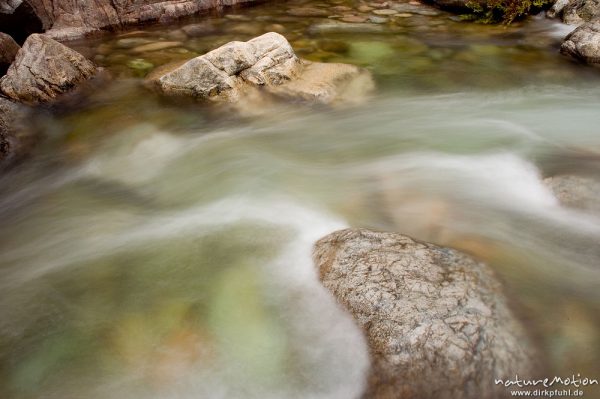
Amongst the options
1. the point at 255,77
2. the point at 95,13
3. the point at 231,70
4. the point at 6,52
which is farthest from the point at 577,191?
the point at 95,13

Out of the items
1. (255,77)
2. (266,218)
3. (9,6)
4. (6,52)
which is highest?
(9,6)

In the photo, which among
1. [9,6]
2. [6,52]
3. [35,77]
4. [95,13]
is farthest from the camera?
[95,13]

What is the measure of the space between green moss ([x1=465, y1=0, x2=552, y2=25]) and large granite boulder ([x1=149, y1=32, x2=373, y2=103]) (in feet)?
15.6

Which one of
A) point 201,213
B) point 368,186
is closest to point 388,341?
point 368,186

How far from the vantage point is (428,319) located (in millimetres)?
2758

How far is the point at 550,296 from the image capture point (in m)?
3.20

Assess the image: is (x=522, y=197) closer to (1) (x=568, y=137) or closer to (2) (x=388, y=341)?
(1) (x=568, y=137)

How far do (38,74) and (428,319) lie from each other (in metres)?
7.07

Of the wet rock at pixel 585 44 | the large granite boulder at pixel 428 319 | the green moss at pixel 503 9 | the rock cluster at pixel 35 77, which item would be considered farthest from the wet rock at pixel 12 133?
the green moss at pixel 503 9

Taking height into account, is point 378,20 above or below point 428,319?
above

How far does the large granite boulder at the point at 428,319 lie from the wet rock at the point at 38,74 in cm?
598

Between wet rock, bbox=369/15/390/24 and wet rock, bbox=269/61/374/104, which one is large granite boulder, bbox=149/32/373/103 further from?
wet rock, bbox=369/15/390/24

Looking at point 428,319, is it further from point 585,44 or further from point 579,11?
point 579,11

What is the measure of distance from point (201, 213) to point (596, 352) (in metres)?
3.76
